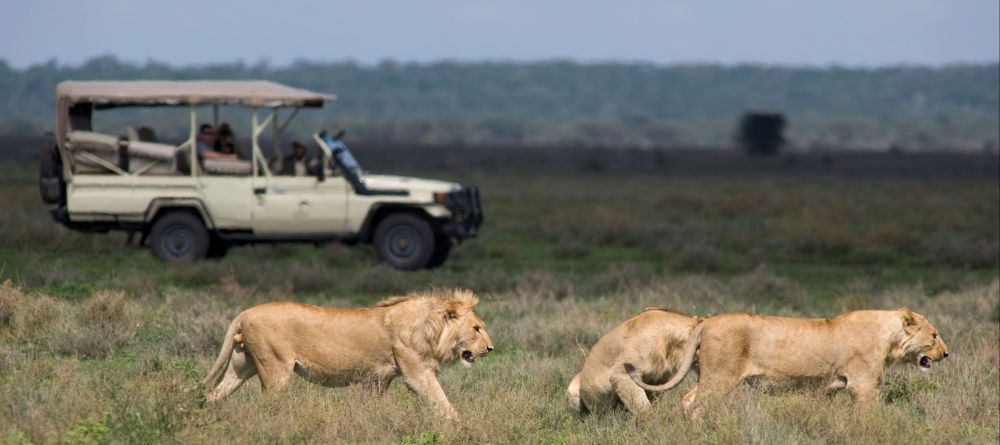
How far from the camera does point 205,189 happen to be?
1911 centimetres

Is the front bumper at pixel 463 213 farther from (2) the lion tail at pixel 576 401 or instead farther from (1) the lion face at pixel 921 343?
(1) the lion face at pixel 921 343

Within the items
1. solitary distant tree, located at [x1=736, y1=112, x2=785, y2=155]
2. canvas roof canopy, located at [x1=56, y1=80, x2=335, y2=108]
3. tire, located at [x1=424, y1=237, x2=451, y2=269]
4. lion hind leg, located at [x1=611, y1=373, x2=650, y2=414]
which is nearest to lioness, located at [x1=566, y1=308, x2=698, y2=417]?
lion hind leg, located at [x1=611, y1=373, x2=650, y2=414]

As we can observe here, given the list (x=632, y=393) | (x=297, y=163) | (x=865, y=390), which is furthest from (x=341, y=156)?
(x=865, y=390)

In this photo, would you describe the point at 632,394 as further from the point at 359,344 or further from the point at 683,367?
the point at 359,344

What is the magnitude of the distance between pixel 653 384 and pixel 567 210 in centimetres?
2768

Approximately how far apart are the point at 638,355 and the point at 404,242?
11769 mm

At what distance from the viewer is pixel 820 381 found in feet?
28.5

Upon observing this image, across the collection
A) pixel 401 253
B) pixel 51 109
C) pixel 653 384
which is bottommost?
pixel 51 109

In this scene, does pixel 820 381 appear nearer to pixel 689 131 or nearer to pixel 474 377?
pixel 474 377

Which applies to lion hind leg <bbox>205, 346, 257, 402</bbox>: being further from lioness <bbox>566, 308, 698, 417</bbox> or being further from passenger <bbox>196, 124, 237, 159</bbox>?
passenger <bbox>196, 124, 237, 159</bbox>

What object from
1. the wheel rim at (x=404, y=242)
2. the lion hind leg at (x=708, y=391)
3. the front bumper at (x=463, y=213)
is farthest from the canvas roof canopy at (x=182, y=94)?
the lion hind leg at (x=708, y=391)

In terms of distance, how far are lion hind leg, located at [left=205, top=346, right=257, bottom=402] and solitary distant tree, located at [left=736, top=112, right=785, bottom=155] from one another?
296ft

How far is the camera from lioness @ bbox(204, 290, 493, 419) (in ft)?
28.4

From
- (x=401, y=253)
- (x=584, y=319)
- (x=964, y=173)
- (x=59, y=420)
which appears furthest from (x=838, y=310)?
(x=964, y=173)
